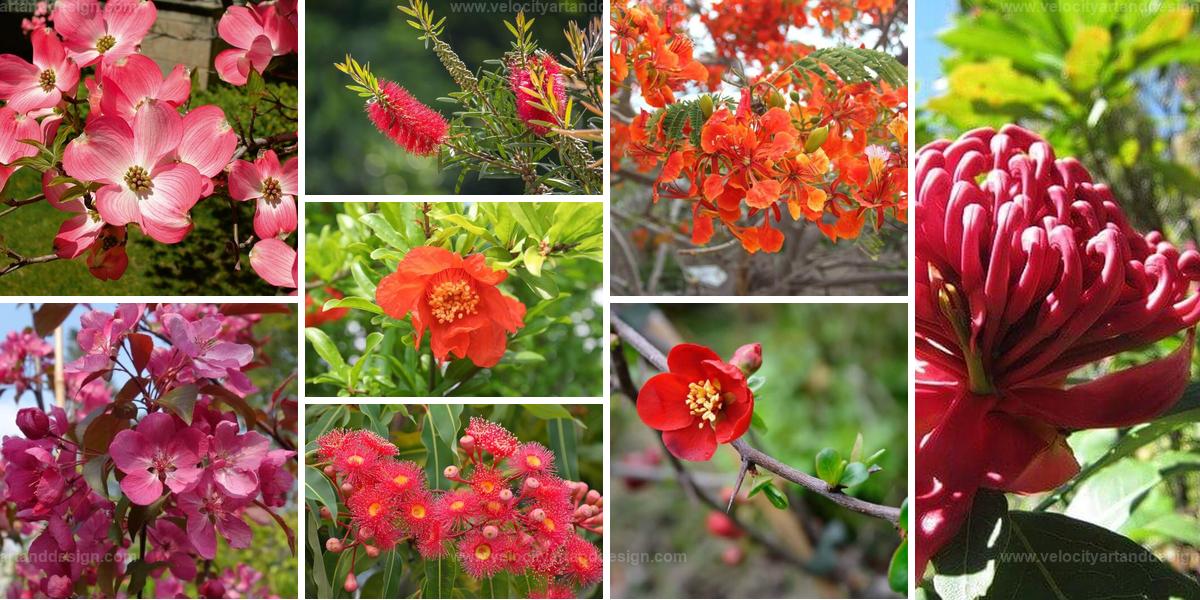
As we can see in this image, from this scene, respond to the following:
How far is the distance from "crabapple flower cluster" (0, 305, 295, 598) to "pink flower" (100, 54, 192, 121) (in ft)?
0.92

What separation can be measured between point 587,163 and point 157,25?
0.65 metres

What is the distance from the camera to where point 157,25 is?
1.34 m

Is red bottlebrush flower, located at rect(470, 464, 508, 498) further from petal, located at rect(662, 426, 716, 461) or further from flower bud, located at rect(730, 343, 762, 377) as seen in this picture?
Answer: flower bud, located at rect(730, 343, 762, 377)

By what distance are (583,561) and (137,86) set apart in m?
0.89

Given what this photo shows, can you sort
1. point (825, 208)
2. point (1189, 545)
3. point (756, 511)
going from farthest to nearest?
1. point (756, 511)
2. point (1189, 545)
3. point (825, 208)

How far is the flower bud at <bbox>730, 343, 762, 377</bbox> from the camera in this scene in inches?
48.1

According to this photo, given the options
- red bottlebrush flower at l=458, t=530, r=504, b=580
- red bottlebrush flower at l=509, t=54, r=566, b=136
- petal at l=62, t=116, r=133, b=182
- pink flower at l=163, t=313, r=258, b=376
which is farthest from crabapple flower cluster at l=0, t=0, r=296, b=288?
red bottlebrush flower at l=458, t=530, r=504, b=580

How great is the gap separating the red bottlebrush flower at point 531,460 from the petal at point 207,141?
1.85ft

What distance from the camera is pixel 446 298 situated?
1.25 metres

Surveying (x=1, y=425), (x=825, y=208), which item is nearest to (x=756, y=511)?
(x=825, y=208)

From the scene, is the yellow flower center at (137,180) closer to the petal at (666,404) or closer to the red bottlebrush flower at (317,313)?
the red bottlebrush flower at (317,313)

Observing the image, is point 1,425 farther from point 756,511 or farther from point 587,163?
point 756,511

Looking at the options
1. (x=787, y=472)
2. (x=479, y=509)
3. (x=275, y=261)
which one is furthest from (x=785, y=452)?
(x=275, y=261)

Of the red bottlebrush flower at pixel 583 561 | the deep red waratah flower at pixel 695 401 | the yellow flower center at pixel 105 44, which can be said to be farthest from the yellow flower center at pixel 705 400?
the yellow flower center at pixel 105 44
